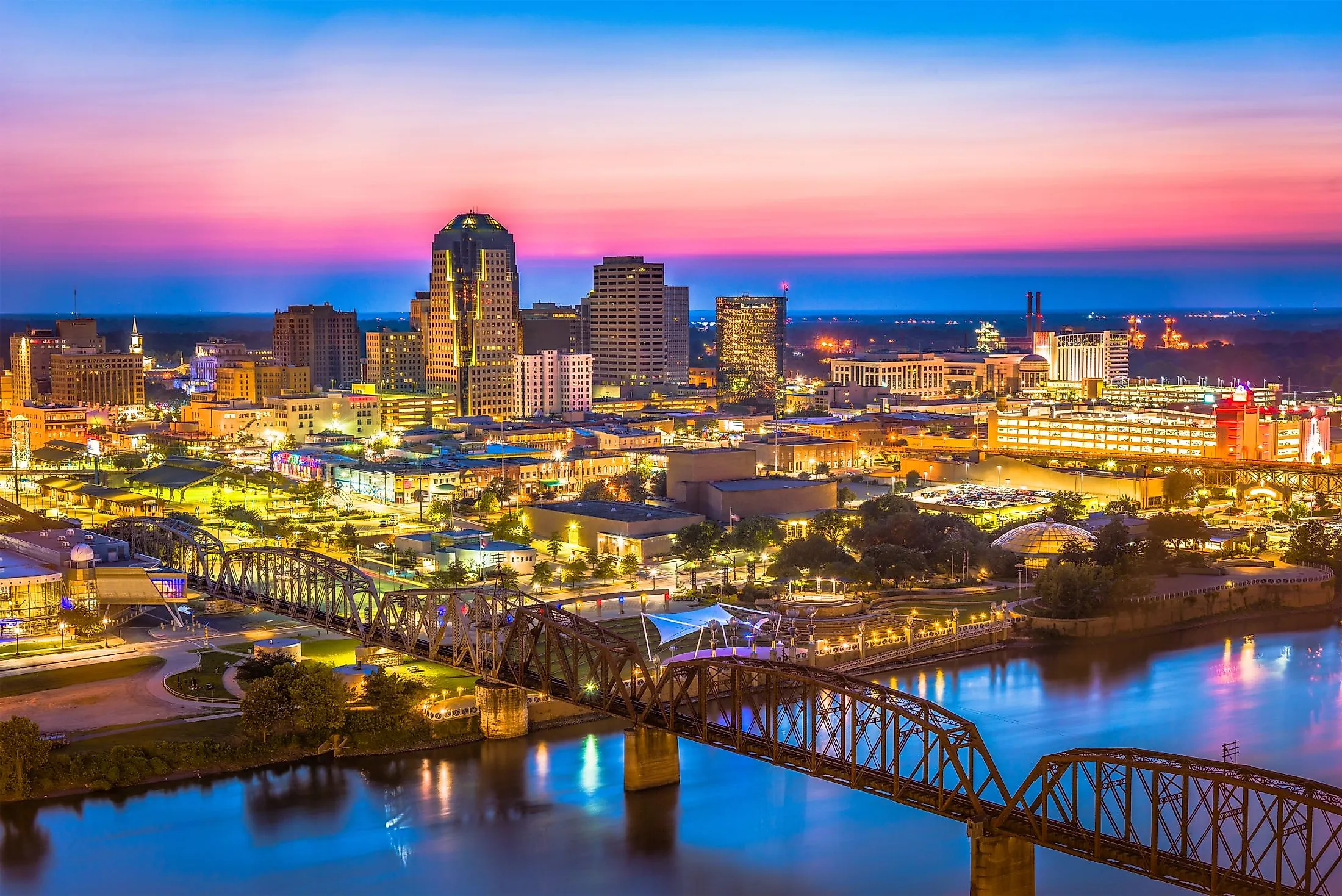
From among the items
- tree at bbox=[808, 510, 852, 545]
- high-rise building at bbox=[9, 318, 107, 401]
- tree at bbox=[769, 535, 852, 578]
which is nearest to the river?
tree at bbox=[769, 535, 852, 578]

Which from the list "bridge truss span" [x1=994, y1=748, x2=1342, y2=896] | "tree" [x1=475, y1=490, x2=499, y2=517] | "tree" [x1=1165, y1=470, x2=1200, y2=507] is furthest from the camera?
"tree" [x1=1165, y1=470, x2=1200, y2=507]

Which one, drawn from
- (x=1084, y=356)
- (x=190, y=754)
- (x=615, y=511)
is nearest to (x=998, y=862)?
(x=190, y=754)

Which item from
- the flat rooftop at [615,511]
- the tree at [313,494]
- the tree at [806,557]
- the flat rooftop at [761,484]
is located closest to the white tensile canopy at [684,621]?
the tree at [806,557]

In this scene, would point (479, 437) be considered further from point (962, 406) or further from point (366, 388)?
point (962, 406)

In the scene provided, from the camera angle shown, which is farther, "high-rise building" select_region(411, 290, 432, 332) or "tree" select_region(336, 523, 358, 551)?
"high-rise building" select_region(411, 290, 432, 332)

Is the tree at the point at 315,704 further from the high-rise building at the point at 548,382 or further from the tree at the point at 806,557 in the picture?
the high-rise building at the point at 548,382

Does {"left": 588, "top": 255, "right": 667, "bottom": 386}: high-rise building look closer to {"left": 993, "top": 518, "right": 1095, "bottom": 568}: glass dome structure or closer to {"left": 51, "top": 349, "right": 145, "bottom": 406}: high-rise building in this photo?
{"left": 51, "top": 349, "right": 145, "bottom": 406}: high-rise building
